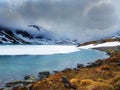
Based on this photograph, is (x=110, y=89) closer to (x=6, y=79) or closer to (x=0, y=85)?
(x=0, y=85)

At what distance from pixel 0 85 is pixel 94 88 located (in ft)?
37.0

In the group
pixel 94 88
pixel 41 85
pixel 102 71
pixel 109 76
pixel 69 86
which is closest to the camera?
pixel 94 88

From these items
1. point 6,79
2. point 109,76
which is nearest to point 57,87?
point 109,76

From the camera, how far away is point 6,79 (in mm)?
34094

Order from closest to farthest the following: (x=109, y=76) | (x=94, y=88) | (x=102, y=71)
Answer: (x=94, y=88) → (x=109, y=76) → (x=102, y=71)

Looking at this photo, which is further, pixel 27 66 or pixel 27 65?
pixel 27 65

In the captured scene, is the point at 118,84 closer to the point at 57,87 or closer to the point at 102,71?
the point at 57,87

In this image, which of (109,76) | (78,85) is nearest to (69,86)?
(78,85)

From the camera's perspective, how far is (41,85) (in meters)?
26.3

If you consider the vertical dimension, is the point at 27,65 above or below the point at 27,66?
above

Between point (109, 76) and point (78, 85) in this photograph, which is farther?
point (109, 76)

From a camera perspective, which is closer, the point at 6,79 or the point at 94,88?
the point at 94,88

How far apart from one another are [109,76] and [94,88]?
24.4 feet

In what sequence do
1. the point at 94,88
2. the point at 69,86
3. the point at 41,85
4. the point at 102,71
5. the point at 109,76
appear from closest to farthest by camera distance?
the point at 94,88, the point at 69,86, the point at 41,85, the point at 109,76, the point at 102,71
